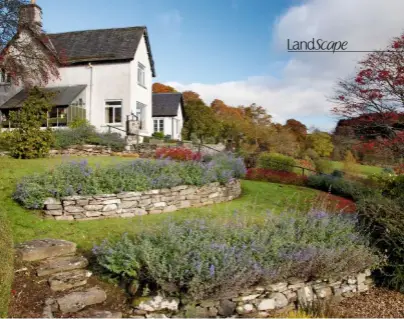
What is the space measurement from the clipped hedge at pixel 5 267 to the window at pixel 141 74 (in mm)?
18675

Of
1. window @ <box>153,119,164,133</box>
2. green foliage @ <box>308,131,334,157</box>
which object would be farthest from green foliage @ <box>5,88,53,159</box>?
green foliage @ <box>308,131,334,157</box>

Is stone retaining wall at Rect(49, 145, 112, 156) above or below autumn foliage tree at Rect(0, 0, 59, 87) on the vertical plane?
below

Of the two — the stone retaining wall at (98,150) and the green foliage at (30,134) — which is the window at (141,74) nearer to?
Result: the stone retaining wall at (98,150)

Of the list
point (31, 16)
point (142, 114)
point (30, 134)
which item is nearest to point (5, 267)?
point (30, 134)

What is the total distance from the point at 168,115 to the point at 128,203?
72.9 feet

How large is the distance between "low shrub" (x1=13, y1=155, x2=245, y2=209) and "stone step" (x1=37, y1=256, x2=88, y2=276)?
2459 millimetres

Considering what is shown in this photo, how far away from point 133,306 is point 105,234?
227 centimetres

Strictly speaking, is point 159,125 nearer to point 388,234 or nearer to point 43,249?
point 43,249

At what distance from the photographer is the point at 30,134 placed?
513 inches

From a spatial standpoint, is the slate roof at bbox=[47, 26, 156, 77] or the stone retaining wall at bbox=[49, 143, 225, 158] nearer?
the stone retaining wall at bbox=[49, 143, 225, 158]

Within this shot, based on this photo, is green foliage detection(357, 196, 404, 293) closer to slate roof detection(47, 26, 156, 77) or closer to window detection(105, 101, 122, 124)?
window detection(105, 101, 122, 124)

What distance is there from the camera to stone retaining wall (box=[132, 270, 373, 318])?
4668 millimetres

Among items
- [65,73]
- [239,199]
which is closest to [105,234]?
[239,199]

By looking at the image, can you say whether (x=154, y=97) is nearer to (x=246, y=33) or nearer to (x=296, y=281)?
(x=246, y=33)
